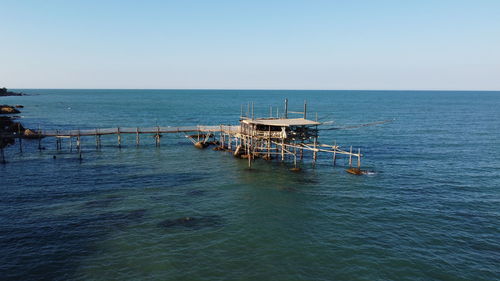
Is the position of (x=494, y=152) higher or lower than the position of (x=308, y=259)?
higher

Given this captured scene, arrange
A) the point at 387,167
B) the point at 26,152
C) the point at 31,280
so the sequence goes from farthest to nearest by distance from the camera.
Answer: the point at 26,152 → the point at 387,167 → the point at 31,280

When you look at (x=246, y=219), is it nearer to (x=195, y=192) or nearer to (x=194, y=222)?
(x=194, y=222)

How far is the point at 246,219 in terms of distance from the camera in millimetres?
30266

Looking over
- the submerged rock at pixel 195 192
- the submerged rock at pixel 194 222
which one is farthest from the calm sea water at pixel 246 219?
the submerged rock at pixel 195 192

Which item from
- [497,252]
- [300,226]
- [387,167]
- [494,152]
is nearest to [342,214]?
[300,226]

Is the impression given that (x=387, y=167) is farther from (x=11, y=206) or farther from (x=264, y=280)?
(x=11, y=206)

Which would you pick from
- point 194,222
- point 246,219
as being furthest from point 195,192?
point 246,219

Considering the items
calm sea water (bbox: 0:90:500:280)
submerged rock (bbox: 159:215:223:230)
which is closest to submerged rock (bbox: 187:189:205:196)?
calm sea water (bbox: 0:90:500:280)

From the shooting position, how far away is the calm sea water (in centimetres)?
2277

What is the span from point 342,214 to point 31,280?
2472 cm

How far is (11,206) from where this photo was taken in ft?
→ 105

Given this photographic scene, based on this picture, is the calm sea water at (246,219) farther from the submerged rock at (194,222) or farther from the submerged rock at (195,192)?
the submerged rock at (195,192)

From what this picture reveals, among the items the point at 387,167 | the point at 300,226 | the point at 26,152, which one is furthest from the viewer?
the point at 26,152

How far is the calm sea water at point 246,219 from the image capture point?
22766 millimetres
